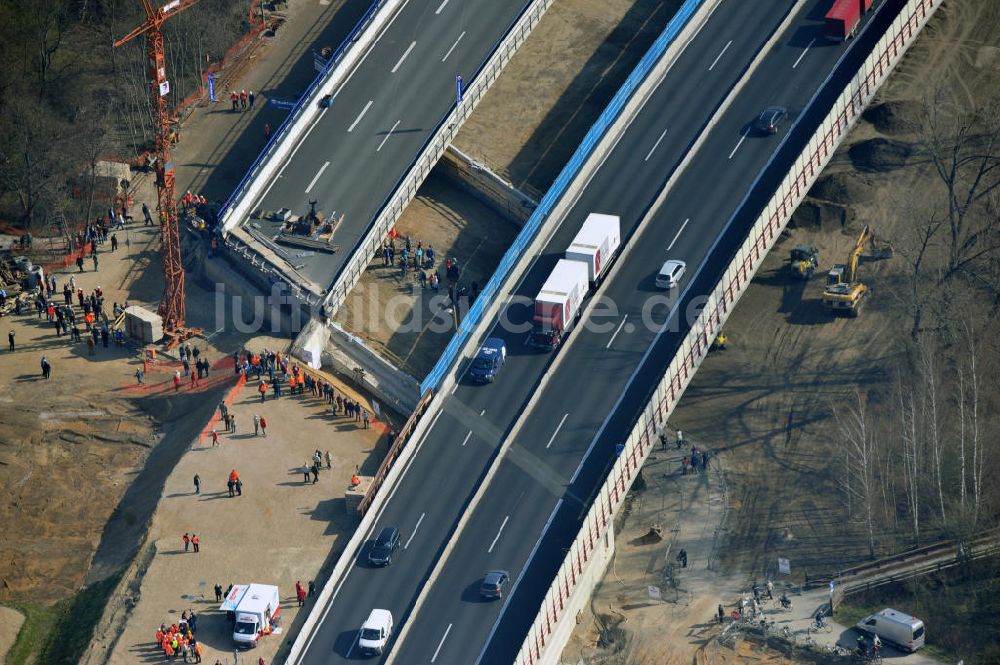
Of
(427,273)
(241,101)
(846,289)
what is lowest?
(427,273)

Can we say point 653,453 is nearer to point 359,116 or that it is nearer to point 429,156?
point 429,156

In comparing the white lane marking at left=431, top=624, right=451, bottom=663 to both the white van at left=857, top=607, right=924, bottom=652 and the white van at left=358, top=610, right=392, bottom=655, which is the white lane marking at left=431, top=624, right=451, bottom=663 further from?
the white van at left=857, top=607, right=924, bottom=652

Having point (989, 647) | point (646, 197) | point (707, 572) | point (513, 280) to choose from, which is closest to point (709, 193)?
point (646, 197)

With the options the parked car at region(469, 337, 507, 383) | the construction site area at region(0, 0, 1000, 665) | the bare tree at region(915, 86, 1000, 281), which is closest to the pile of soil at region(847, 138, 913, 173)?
the construction site area at region(0, 0, 1000, 665)

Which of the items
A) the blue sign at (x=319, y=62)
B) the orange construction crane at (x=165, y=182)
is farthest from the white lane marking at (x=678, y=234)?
the blue sign at (x=319, y=62)

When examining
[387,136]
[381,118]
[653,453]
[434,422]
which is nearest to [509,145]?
[387,136]

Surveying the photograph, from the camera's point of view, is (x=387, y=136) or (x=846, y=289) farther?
(x=387, y=136)
